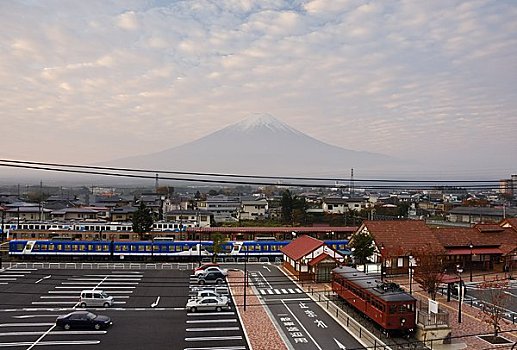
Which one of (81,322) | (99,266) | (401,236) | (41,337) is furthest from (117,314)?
(401,236)

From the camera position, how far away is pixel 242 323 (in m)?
16.3

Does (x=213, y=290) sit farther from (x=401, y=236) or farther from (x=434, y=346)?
(x=401, y=236)

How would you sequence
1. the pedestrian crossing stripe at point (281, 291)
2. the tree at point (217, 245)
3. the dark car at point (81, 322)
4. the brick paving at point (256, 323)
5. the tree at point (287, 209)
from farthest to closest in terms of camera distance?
the tree at point (287, 209) < the tree at point (217, 245) < the pedestrian crossing stripe at point (281, 291) < the dark car at point (81, 322) < the brick paving at point (256, 323)

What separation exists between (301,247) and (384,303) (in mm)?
11024

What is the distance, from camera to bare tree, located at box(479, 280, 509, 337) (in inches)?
596

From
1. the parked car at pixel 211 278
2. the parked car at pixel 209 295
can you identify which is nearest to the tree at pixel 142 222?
the parked car at pixel 211 278

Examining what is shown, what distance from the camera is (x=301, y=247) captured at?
25641mm

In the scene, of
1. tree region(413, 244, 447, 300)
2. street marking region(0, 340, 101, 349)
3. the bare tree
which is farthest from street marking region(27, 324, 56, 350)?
tree region(413, 244, 447, 300)

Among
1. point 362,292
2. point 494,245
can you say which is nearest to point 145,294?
point 362,292

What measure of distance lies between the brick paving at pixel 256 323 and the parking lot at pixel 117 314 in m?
0.36

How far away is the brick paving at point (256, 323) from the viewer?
46.2 ft

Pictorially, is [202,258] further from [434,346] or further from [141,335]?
[434,346]

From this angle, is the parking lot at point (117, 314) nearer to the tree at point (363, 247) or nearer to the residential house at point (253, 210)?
the tree at point (363, 247)

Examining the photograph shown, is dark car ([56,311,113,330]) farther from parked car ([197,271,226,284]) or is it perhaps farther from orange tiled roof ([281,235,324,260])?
orange tiled roof ([281,235,324,260])
